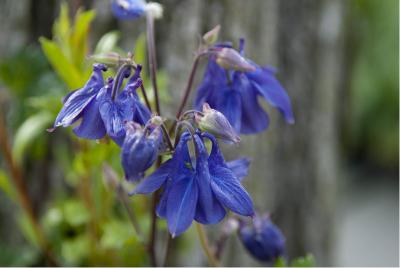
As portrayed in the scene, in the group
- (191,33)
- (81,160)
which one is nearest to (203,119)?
(81,160)

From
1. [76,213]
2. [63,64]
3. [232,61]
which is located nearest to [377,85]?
[76,213]

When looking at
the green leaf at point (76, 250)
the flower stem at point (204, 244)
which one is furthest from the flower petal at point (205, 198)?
the green leaf at point (76, 250)

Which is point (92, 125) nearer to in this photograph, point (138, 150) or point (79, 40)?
point (138, 150)

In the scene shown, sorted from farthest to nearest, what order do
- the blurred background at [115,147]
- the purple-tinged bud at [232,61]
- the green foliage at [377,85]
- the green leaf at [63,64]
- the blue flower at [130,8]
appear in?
the green foliage at [377,85] < the blurred background at [115,147] < the green leaf at [63,64] < the blue flower at [130,8] < the purple-tinged bud at [232,61]

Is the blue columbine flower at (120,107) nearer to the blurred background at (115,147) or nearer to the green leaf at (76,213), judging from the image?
the blurred background at (115,147)

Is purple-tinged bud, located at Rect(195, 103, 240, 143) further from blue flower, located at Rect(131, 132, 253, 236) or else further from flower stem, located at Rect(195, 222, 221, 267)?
flower stem, located at Rect(195, 222, 221, 267)

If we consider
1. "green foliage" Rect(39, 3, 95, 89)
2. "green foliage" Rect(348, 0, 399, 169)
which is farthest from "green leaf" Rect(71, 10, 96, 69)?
"green foliage" Rect(348, 0, 399, 169)
